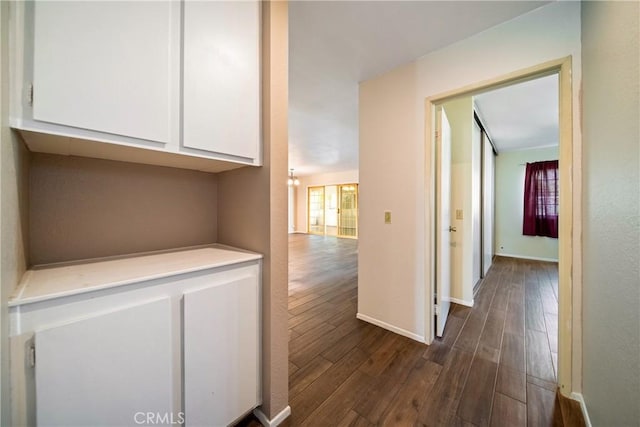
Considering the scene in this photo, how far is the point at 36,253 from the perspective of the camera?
0.93 m

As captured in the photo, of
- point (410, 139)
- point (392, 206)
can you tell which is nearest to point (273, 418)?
point (392, 206)

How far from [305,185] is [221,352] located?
350 inches

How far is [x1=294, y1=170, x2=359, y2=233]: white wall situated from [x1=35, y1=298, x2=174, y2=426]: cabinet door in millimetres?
7864

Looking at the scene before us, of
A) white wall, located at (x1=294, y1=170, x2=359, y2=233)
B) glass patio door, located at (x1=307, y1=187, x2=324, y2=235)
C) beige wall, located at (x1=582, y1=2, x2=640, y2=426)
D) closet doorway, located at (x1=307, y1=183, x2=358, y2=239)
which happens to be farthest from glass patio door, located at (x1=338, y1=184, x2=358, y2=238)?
beige wall, located at (x1=582, y1=2, x2=640, y2=426)

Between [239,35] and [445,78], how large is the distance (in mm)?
1567

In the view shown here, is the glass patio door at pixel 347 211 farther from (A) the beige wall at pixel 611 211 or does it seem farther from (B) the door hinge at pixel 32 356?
(B) the door hinge at pixel 32 356

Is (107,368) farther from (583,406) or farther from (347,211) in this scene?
(347,211)

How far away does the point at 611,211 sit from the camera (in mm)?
943

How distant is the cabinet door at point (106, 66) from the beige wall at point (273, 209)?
0.42 metres

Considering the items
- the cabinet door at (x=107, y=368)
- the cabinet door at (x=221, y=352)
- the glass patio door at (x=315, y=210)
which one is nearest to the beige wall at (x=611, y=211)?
the cabinet door at (x=221, y=352)

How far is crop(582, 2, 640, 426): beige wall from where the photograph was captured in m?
0.79

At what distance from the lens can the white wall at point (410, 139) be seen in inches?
55.0

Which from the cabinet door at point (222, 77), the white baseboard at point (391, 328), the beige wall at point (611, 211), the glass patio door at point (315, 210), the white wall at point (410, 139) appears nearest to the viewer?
the beige wall at point (611, 211)

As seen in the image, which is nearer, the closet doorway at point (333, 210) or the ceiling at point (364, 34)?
the ceiling at point (364, 34)
